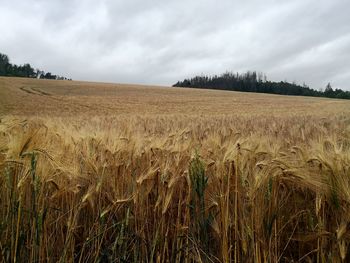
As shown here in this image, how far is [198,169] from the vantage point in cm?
163

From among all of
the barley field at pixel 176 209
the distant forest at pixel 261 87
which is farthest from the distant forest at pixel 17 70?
the barley field at pixel 176 209

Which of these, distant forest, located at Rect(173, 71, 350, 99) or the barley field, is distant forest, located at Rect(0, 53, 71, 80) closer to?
distant forest, located at Rect(173, 71, 350, 99)

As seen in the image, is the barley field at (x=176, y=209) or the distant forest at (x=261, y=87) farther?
the distant forest at (x=261, y=87)

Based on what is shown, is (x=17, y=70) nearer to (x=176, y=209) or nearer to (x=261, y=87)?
(x=261, y=87)

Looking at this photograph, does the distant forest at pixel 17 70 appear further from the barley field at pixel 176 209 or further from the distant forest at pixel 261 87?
the barley field at pixel 176 209

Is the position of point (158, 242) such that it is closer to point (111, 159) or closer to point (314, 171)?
point (111, 159)

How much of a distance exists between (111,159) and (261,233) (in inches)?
47.2

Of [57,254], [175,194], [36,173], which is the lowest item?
[57,254]

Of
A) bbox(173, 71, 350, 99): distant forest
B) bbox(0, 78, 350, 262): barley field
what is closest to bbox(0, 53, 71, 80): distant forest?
bbox(173, 71, 350, 99): distant forest

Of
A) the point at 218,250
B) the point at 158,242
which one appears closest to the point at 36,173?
the point at 158,242

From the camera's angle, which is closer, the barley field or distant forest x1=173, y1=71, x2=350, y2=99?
the barley field

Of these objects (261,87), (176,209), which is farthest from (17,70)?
(176,209)

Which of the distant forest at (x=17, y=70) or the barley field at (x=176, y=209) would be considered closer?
the barley field at (x=176, y=209)

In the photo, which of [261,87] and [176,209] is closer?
[176,209]
